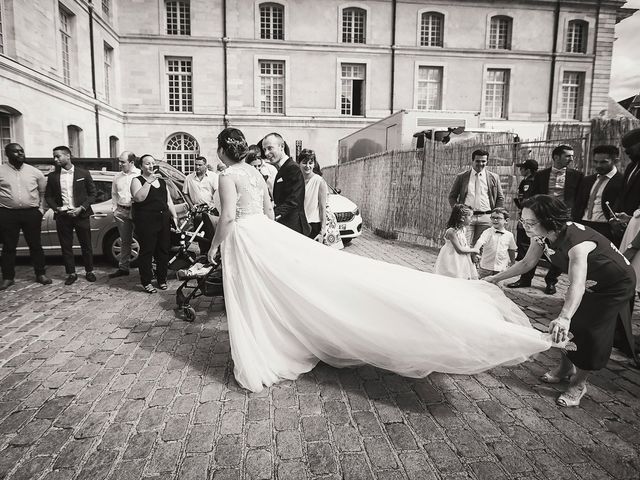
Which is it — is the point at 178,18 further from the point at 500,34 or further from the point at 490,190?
the point at 490,190

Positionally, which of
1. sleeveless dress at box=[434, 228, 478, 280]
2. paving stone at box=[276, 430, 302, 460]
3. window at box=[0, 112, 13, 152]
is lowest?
paving stone at box=[276, 430, 302, 460]

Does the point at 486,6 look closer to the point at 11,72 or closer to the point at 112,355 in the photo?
the point at 11,72

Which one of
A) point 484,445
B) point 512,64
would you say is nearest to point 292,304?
point 484,445

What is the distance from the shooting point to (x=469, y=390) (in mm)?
3391

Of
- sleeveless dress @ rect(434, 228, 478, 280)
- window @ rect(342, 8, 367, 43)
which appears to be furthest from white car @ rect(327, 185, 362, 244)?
window @ rect(342, 8, 367, 43)

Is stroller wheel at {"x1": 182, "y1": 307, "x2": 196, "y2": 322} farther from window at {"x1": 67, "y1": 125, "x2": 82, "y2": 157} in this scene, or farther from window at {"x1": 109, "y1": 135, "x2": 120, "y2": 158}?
window at {"x1": 109, "y1": 135, "x2": 120, "y2": 158}

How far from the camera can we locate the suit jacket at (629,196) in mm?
4367

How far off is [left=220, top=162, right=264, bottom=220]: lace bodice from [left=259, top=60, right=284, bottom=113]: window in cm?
2499

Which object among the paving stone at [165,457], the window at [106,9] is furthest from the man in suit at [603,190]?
the window at [106,9]

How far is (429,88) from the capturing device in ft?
93.4

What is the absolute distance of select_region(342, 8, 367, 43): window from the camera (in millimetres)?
27116

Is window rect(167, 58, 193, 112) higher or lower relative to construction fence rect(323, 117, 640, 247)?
higher

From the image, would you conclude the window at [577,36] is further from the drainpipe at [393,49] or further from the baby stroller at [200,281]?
the baby stroller at [200,281]

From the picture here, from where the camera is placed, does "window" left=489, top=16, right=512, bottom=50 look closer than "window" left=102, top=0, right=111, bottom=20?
No
